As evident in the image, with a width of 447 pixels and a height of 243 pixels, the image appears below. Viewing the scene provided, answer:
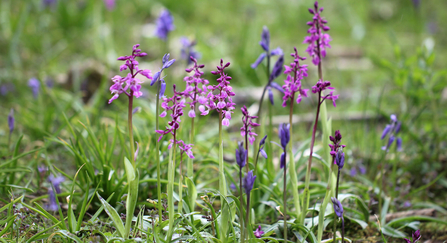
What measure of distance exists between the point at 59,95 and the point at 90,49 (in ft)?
8.33

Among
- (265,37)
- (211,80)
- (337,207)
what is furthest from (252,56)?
(337,207)

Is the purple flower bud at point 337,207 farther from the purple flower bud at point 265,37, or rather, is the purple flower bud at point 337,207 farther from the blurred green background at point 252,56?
the blurred green background at point 252,56

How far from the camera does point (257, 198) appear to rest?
2.23m

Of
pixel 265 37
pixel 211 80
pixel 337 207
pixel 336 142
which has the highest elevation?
pixel 265 37

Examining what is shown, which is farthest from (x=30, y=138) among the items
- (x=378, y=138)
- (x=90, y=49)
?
(x=378, y=138)

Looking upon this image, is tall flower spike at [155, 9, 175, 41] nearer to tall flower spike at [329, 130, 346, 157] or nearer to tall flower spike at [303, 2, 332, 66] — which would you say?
tall flower spike at [303, 2, 332, 66]

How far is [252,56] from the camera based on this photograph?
216 inches

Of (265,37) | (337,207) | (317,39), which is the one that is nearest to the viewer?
(337,207)

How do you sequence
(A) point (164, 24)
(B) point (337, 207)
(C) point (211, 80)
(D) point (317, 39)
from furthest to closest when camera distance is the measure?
(C) point (211, 80) → (A) point (164, 24) → (D) point (317, 39) → (B) point (337, 207)

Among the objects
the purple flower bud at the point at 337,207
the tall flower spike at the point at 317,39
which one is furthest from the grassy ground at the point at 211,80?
the tall flower spike at the point at 317,39

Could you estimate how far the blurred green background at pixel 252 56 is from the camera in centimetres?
310

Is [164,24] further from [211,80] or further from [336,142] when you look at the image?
[336,142]

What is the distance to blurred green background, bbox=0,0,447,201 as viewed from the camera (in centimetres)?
310

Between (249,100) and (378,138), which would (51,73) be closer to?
(249,100)
